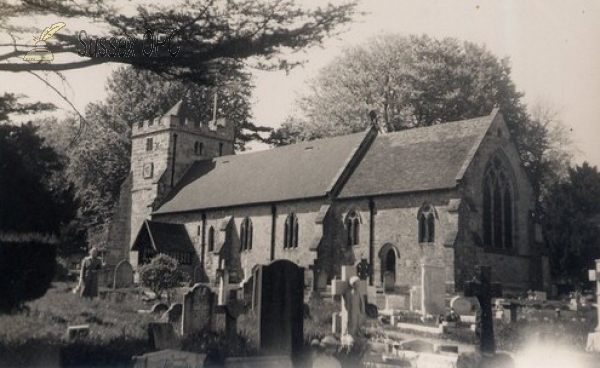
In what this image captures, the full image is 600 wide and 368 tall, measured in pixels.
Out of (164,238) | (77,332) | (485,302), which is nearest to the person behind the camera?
(77,332)

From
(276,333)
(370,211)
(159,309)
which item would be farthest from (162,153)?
(276,333)

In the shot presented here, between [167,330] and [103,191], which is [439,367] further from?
[103,191]

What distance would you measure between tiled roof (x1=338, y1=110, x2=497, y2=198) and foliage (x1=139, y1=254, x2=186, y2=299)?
27.3 ft

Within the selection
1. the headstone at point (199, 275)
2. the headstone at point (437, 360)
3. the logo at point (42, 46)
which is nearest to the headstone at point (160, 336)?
the headstone at point (437, 360)

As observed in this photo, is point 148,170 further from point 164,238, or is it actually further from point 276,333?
point 276,333

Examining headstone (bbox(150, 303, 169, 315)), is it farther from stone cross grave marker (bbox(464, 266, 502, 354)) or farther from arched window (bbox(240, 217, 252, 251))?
arched window (bbox(240, 217, 252, 251))

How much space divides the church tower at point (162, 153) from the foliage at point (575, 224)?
21803 mm

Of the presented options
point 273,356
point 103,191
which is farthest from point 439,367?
point 103,191

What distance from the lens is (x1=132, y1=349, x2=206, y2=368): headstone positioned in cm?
838

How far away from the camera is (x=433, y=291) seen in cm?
1930

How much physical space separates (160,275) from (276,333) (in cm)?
1676

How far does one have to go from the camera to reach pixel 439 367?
984 cm

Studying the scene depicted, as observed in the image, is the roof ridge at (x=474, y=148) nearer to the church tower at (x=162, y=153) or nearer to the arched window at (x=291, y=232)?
the arched window at (x=291, y=232)

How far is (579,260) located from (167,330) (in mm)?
23091
